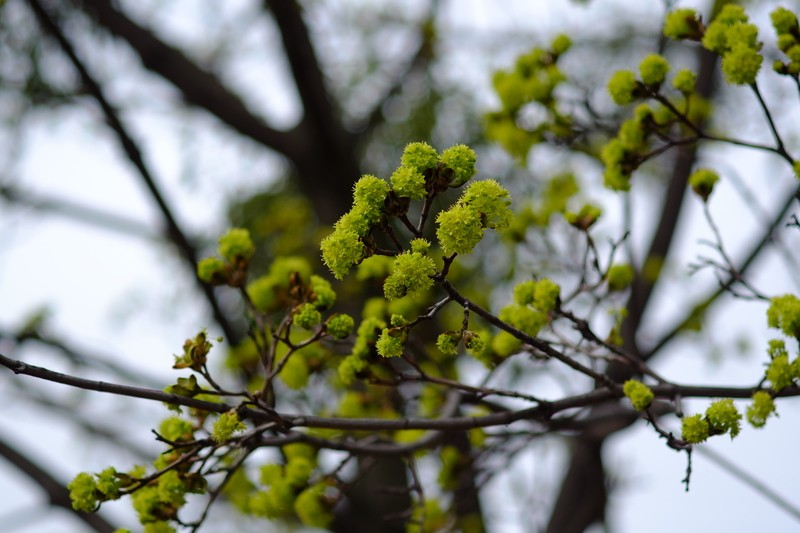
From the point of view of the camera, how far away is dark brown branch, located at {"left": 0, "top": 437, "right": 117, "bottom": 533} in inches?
79.3

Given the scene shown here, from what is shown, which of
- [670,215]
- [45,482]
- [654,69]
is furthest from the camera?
[670,215]

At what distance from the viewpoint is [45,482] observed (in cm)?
204

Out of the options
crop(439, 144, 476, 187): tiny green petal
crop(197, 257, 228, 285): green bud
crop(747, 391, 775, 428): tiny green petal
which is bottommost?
crop(747, 391, 775, 428): tiny green petal

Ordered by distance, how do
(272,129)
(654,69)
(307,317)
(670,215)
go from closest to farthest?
(307,317) → (654,69) → (670,215) → (272,129)

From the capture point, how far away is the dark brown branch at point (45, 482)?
2014 millimetres

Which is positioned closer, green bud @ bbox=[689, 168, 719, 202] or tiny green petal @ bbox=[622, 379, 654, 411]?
tiny green petal @ bbox=[622, 379, 654, 411]

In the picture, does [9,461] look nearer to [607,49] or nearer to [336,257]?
[336,257]

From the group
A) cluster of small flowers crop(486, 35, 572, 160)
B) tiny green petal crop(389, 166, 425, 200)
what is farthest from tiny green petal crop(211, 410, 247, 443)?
cluster of small flowers crop(486, 35, 572, 160)

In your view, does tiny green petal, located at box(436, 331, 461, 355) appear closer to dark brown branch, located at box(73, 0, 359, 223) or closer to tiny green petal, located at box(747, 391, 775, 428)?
tiny green petal, located at box(747, 391, 775, 428)

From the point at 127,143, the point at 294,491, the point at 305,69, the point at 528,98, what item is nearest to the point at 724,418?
the point at 294,491

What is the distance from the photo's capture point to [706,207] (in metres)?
1.44

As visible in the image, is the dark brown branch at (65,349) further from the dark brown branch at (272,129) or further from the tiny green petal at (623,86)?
the tiny green petal at (623,86)

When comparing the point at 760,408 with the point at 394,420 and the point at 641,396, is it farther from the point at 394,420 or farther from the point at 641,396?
the point at 394,420

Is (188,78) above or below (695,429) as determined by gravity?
above
